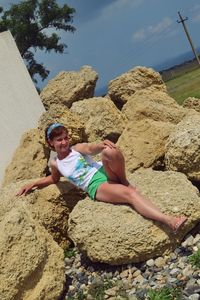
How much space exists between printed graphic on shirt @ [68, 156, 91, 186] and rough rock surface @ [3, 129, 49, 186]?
200 cm

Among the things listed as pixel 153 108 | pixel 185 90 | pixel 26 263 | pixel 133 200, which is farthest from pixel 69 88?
pixel 185 90

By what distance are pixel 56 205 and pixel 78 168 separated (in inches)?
29.6

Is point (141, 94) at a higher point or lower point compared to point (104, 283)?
higher

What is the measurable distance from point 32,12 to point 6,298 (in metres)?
26.2

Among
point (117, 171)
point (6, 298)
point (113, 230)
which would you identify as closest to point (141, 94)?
point (117, 171)

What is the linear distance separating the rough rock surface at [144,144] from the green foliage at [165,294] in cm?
279

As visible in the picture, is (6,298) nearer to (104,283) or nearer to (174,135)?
(104,283)

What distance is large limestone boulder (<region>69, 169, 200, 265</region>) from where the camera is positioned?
6168mm

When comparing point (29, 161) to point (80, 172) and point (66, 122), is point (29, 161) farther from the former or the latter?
point (80, 172)

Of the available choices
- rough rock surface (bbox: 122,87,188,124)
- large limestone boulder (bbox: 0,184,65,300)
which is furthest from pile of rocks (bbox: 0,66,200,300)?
rough rock surface (bbox: 122,87,188,124)

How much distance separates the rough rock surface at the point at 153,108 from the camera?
32.1 feet

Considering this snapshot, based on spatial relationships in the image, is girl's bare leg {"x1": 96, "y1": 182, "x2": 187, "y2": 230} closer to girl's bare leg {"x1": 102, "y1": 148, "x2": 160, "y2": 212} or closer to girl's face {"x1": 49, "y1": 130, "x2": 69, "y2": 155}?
girl's bare leg {"x1": 102, "y1": 148, "x2": 160, "y2": 212}

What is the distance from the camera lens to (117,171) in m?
6.65

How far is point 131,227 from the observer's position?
245 inches
